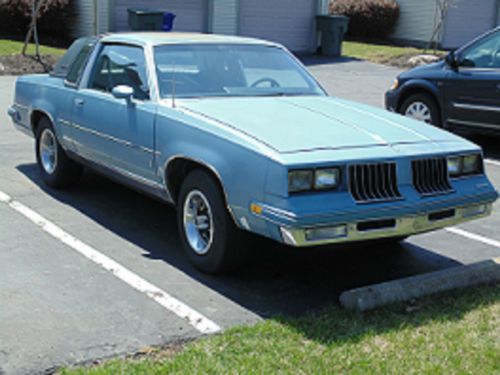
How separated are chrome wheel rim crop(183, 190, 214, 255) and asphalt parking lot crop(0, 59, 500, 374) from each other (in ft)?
0.67

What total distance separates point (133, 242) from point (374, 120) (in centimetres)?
212

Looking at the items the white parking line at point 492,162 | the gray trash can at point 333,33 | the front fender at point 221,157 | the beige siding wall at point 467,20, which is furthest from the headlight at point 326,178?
the beige siding wall at point 467,20

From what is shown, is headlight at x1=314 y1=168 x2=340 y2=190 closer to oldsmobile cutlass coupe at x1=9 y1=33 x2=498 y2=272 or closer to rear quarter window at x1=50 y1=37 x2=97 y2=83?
oldsmobile cutlass coupe at x1=9 y1=33 x2=498 y2=272

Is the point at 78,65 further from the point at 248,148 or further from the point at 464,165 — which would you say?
the point at 464,165

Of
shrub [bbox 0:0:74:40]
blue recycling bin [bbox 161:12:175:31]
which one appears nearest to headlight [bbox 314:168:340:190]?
blue recycling bin [bbox 161:12:175:31]

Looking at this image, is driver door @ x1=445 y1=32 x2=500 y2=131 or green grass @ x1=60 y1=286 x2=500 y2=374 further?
driver door @ x1=445 y1=32 x2=500 y2=131

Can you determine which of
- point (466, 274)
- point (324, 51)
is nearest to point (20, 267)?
point (466, 274)

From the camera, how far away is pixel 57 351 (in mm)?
4418

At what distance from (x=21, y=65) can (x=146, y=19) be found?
A: 13.2 feet

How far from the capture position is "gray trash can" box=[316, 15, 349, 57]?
25.5 metres

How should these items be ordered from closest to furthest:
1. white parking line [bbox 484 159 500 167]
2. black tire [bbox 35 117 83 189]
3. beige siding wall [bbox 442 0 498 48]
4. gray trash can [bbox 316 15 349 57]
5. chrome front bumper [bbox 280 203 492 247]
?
1. chrome front bumper [bbox 280 203 492 247]
2. black tire [bbox 35 117 83 189]
3. white parking line [bbox 484 159 500 167]
4. gray trash can [bbox 316 15 349 57]
5. beige siding wall [bbox 442 0 498 48]

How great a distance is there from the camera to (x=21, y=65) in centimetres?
1822

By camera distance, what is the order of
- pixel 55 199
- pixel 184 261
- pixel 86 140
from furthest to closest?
pixel 55 199
pixel 86 140
pixel 184 261

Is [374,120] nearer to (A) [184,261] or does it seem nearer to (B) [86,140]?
(A) [184,261]
